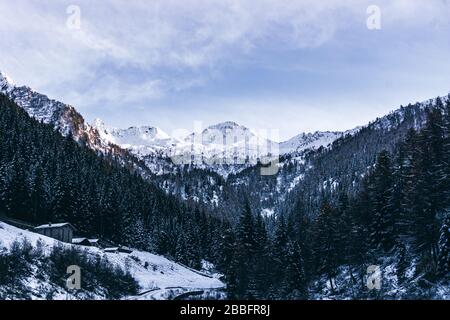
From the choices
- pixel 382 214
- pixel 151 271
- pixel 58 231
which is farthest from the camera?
pixel 151 271

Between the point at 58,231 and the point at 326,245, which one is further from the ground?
the point at 58,231

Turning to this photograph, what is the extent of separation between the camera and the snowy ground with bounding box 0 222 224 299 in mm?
58031

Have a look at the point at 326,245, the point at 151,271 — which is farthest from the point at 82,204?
the point at 326,245

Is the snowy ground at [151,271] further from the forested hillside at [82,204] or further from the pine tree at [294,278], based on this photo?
the pine tree at [294,278]

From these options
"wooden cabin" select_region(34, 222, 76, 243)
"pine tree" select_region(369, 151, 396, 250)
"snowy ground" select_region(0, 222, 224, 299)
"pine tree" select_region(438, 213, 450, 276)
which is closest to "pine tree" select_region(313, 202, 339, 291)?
"pine tree" select_region(369, 151, 396, 250)

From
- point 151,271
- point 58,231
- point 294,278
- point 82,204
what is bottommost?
point 294,278

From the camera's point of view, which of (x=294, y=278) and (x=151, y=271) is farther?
(x=151, y=271)

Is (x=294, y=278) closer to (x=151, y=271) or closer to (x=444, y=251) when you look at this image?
(x=444, y=251)

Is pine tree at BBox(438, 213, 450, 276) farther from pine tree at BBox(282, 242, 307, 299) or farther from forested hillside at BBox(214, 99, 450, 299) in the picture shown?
pine tree at BBox(282, 242, 307, 299)

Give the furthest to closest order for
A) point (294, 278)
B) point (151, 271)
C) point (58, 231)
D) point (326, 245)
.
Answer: point (151, 271) < point (58, 231) < point (326, 245) < point (294, 278)

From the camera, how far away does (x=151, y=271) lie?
75.8 m
